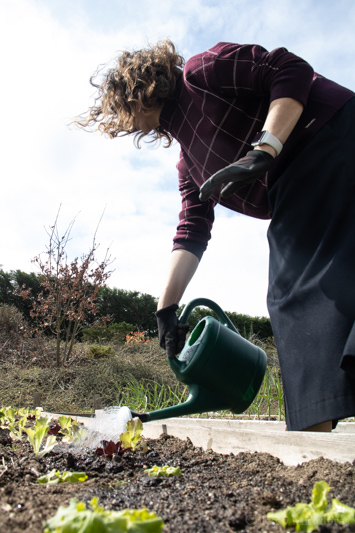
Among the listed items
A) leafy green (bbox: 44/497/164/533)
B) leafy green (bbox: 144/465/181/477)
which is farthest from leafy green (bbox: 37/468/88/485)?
leafy green (bbox: 44/497/164/533)

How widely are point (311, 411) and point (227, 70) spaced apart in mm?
1051

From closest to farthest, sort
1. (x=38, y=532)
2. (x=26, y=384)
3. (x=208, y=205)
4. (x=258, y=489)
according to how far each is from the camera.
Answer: (x=38, y=532) → (x=258, y=489) → (x=208, y=205) → (x=26, y=384)

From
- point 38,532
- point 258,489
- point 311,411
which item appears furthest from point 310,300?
point 38,532

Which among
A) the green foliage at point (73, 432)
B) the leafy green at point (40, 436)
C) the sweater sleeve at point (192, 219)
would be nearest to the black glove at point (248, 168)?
the sweater sleeve at point (192, 219)

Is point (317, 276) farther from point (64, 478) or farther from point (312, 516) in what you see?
point (64, 478)

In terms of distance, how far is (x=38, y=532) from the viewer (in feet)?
1.65

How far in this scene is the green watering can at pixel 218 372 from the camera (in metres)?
1.31

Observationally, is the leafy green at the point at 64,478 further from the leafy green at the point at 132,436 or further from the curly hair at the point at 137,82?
the curly hair at the point at 137,82

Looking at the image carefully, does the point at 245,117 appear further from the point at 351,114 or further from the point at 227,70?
the point at 351,114

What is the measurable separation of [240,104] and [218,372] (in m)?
0.90

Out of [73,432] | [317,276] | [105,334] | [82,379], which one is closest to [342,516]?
[317,276]

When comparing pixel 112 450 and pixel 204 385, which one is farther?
pixel 204 385

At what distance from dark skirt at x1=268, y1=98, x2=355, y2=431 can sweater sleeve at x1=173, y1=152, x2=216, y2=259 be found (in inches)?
21.5

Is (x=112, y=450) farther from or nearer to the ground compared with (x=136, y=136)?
nearer to the ground
